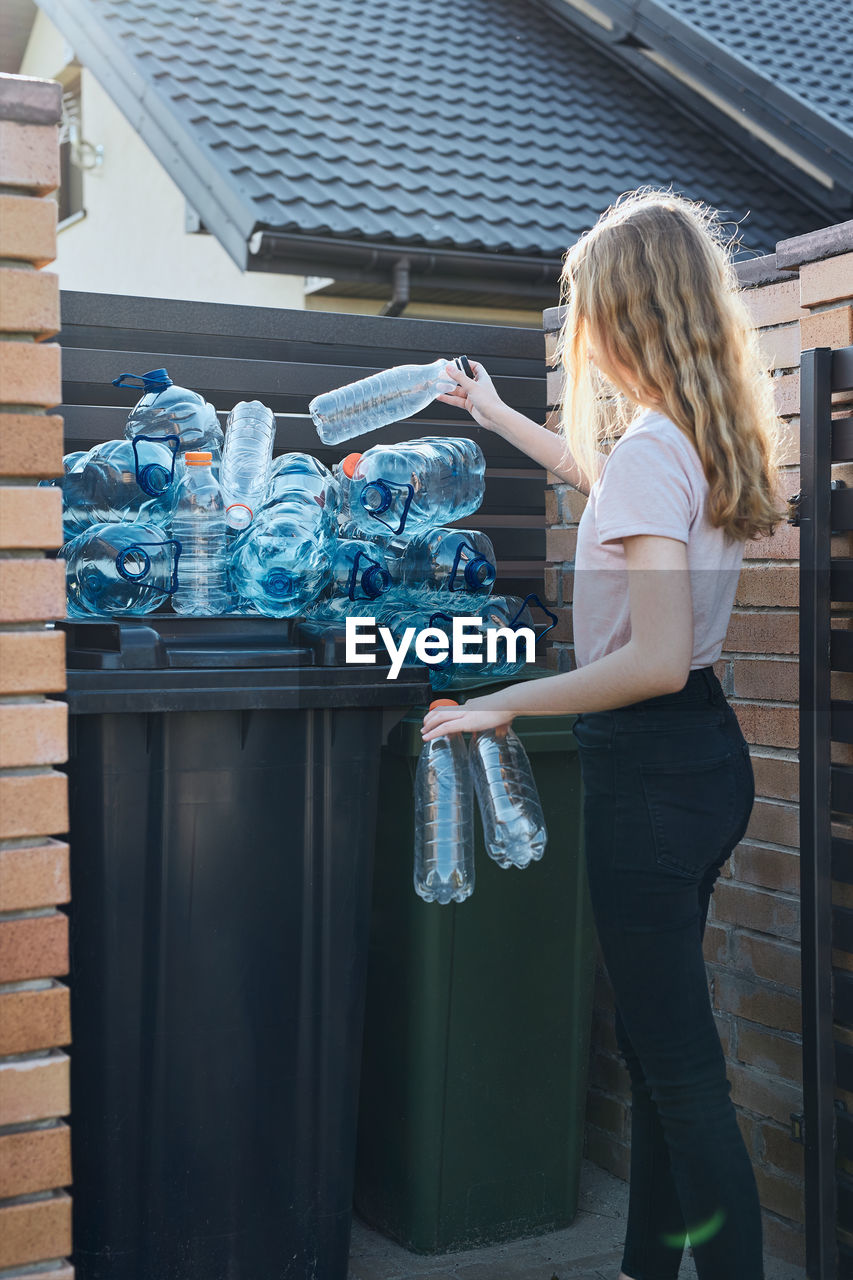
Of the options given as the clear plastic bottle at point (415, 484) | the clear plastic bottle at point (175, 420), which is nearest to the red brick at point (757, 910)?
the clear plastic bottle at point (415, 484)

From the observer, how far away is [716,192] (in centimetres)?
888

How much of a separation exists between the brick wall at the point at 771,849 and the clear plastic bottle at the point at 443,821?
2.08 feet

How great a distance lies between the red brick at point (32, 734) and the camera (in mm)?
1909

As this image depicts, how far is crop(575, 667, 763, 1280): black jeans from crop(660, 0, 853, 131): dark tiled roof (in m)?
7.55

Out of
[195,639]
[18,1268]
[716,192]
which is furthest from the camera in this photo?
[716,192]

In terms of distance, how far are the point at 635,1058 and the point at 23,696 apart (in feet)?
3.88

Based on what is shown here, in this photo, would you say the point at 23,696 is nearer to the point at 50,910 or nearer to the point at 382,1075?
the point at 50,910

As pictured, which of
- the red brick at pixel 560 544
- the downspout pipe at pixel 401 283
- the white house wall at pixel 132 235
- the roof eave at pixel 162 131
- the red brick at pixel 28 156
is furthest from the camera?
the white house wall at pixel 132 235

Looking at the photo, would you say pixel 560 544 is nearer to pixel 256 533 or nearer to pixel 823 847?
pixel 256 533

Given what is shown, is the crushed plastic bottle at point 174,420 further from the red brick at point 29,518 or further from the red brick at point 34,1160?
the red brick at point 34,1160

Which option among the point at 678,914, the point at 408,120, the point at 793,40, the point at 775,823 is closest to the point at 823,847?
the point at 775,823

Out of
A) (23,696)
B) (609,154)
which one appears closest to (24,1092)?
(23,696)

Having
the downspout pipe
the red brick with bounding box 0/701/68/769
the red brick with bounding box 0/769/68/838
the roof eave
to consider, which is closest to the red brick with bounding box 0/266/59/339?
the red brick with bounding box 0/701/68/769

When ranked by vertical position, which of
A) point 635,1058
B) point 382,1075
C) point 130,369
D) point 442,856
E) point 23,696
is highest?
point 130,369
